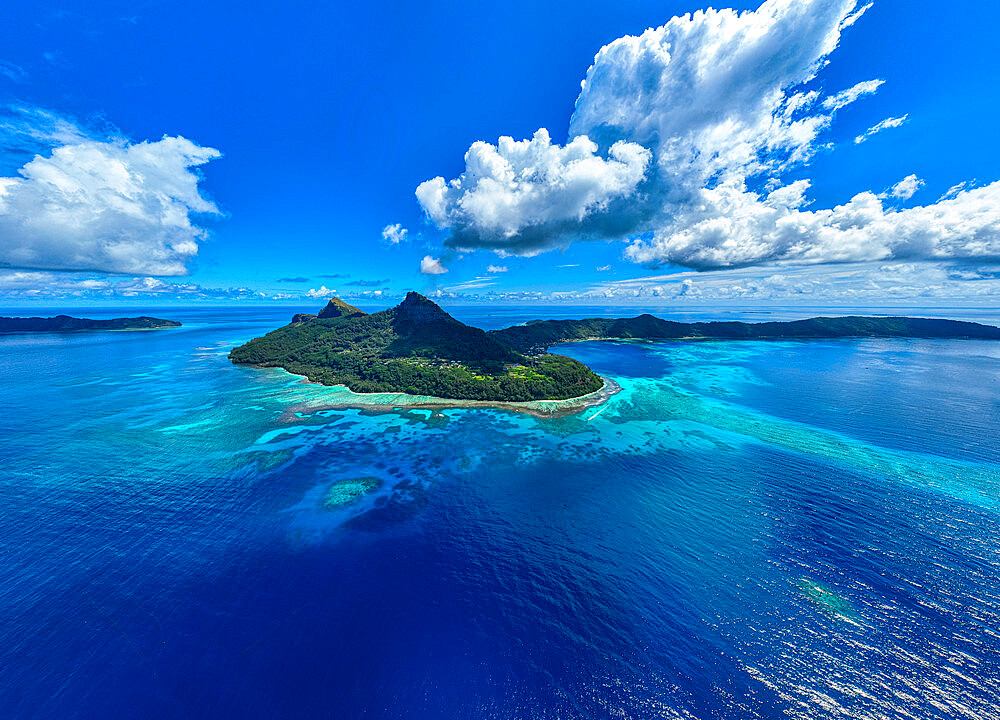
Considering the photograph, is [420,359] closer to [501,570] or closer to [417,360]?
[417,360]

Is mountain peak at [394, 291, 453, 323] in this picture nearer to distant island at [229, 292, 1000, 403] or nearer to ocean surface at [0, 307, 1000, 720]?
distant island at [229, 292, 1000, 403]

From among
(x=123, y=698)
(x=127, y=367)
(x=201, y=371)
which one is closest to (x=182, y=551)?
(x=123, y=698)

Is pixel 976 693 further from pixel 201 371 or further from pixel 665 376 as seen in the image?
pixel 201 371

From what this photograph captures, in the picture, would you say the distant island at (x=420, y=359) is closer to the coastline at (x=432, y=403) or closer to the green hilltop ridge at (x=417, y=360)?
the green hilltop ridge at (x=417, y=360)

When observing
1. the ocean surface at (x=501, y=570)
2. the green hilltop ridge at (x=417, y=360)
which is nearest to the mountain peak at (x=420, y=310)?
the green hilltop ridge at (x=417, y=360)

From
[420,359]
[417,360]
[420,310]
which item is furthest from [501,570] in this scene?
[420,310]

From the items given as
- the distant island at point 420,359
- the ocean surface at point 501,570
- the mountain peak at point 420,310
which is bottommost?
the ocean surface at point 501,570
